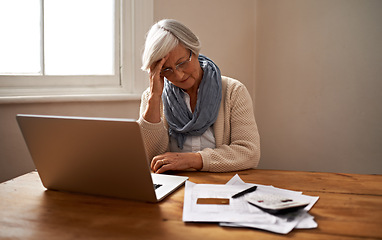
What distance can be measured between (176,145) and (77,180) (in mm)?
771

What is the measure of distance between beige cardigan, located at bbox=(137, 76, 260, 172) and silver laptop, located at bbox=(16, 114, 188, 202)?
0.37m

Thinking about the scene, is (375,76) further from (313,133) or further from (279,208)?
(279,208)

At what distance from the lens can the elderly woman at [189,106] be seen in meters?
1.68

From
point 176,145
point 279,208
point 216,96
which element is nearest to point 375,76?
point 216,96

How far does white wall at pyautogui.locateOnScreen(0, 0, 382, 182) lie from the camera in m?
2.47

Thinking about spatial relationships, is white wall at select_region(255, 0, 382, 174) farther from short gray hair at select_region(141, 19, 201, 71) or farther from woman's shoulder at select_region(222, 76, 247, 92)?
short gray hair at select_region(141, 19, 201, 71)

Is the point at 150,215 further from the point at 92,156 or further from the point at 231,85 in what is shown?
the point at 231,85

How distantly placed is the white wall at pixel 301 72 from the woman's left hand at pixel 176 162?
3.25 ft

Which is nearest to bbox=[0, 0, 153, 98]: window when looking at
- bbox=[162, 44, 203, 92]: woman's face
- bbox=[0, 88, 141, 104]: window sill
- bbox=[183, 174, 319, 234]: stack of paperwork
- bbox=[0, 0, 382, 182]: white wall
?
bbox=[0, 88, 141, 104]: window sill

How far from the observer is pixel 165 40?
1.67m

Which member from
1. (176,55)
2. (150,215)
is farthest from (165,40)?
(150,215)

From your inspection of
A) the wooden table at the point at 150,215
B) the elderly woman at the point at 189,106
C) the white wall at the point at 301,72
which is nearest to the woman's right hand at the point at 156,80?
the elderly woman at the point at 189,106

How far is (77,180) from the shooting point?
116 centimetres

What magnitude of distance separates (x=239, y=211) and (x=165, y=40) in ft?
2.96
